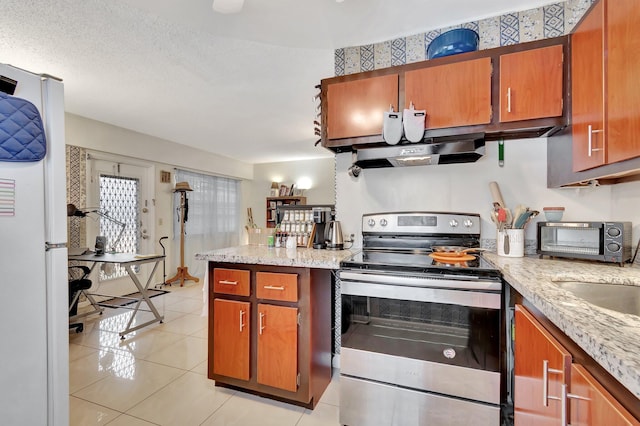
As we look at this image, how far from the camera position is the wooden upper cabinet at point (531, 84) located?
1542mm

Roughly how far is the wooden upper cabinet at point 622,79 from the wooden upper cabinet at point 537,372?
70 centimetres

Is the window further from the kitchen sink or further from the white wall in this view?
the kitchen sink

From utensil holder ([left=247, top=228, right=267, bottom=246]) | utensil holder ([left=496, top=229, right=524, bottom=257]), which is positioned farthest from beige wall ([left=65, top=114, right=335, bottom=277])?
utensil holder ([left=496, top=229, right=524, bottom=257])

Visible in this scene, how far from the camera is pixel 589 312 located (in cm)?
77

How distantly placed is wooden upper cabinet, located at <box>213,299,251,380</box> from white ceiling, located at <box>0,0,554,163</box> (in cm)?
187

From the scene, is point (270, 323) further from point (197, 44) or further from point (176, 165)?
point (176, 165)

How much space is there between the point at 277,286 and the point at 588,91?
1844mm

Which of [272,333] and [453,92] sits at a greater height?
[453,92]

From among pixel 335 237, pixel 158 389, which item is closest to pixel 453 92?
pixel 335 237

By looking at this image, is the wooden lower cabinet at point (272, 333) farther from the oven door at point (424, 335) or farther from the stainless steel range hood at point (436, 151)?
the stainless steel range hood at point (436, 151)

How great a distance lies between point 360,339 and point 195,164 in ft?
15.9

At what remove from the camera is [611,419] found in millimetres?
586

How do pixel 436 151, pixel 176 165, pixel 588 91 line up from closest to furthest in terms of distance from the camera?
pixel 588 91 < pixel 436 151 < pixel 176 165

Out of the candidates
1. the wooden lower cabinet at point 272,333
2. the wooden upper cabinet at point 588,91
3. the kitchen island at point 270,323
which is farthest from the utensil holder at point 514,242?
the wooden lower cabinet at point 272,333
